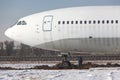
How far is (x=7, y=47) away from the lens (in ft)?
458

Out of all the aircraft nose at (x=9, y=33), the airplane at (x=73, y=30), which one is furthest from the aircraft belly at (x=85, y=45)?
the aircraft nose at (x=9, y=33)

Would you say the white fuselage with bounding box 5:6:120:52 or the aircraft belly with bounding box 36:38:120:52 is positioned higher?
the white fuselage with bounding box 5:6:120:52

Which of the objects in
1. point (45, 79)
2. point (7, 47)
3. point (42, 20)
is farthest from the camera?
point (7, 47)

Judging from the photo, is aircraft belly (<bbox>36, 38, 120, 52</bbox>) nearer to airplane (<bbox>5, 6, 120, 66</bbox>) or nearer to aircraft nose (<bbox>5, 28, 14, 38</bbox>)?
airplane (<bbox>5, 6, 120, 66</bbox>)

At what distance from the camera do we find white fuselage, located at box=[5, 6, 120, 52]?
918 inches

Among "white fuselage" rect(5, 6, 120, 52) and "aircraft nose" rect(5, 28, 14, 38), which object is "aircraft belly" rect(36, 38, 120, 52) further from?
"aircraft nose" rect(5, 28, 14, 38)

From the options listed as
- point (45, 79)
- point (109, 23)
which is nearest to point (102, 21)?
point (109, 23)

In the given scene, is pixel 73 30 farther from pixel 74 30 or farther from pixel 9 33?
pixel 9 33

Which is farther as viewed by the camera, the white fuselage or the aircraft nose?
the aircraft nose

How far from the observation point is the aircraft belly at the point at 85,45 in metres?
23.4

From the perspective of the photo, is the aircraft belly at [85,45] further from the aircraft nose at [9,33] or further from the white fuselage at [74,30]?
the aircraft nose at [9,33]

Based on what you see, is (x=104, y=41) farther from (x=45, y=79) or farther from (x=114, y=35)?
(x=45, y=79)

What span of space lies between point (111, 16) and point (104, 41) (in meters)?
1.92

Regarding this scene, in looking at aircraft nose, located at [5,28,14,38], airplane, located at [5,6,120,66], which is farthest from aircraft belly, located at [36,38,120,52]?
aircraft nose, located at [5,28,14,38]
